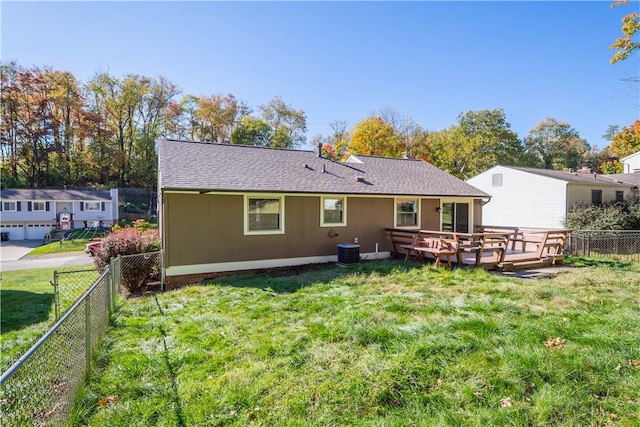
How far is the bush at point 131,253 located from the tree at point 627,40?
16.9 meters

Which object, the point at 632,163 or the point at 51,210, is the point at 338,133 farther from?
the point at 51,210

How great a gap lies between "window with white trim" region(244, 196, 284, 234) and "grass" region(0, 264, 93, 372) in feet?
16.2

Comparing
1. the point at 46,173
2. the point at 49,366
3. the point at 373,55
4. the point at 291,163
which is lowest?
the point at 49,366

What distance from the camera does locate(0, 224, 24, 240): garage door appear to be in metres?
30.3

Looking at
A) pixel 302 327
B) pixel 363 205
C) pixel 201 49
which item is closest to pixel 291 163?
pixel 363 205

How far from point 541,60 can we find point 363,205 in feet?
39.8

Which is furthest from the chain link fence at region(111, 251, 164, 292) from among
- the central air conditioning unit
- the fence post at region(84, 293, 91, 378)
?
the central air conditioning unit

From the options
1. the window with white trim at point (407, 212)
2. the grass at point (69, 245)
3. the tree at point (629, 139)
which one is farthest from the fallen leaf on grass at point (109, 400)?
the tree at point (629, 139)

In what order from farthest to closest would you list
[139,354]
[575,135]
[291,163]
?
[575,135] < [291,163] < [139,354]

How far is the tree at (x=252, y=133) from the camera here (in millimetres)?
38875

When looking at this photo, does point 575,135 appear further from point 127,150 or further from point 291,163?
point 127,150

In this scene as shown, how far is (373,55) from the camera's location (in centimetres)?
1833

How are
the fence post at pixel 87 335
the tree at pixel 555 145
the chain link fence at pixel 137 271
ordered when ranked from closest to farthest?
the fence post at pixel 87 335 < the chain link fence at pixel 137 271 < the tree at pixel 555 145

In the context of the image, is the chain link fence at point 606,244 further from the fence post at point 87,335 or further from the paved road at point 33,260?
the paved road at point 33,260
